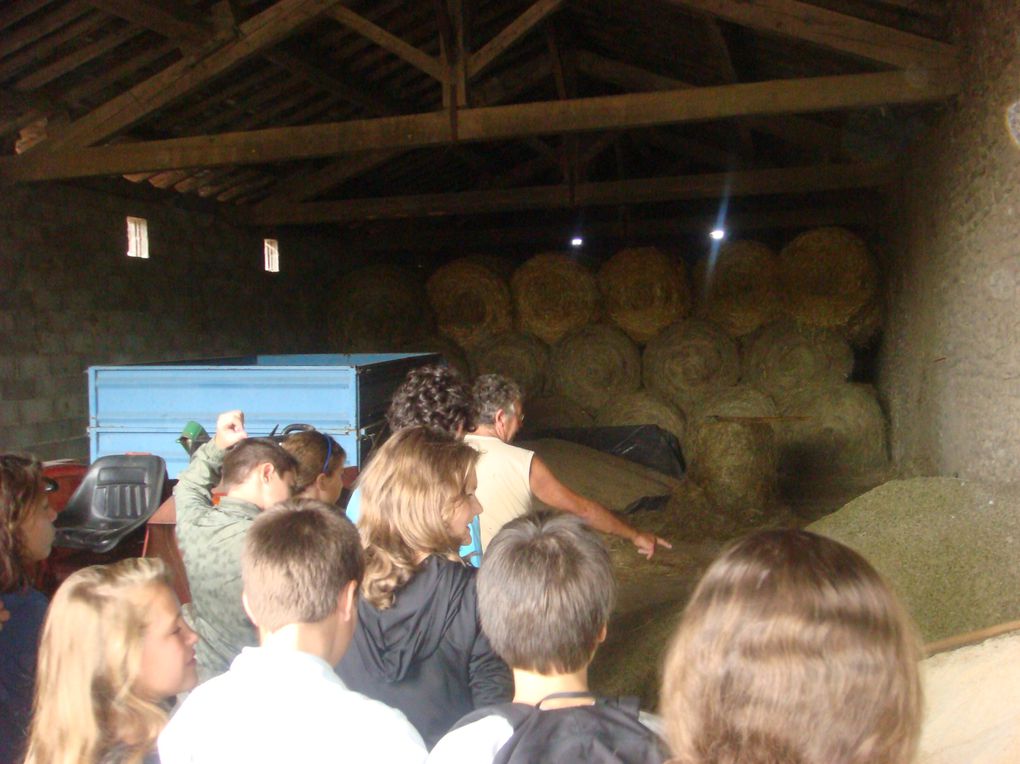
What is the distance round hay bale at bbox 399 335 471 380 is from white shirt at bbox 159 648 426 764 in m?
8.16

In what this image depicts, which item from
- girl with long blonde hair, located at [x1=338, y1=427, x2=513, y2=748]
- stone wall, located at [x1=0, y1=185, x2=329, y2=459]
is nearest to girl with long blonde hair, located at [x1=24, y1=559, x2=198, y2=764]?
girl with long blonde hair, located at [x1=338, y1=427, x2=513, y2=748]

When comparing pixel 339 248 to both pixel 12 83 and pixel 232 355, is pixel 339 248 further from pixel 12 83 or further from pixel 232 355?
pixel 12 83

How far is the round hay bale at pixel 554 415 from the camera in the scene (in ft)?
29.8

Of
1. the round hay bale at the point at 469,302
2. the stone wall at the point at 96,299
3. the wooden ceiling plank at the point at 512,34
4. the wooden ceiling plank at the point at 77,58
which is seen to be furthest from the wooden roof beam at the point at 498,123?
the round hay bale at the point at 469,302

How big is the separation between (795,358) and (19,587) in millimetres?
7346

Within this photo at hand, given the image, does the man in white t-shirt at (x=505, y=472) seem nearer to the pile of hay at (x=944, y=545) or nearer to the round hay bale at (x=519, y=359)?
the pile of hay at (x=944, y=545)

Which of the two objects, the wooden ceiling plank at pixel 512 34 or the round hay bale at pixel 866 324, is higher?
the wooden ceiling plank at pixel 512 34

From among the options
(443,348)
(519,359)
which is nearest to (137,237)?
(443,348)

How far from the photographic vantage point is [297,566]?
149 cm

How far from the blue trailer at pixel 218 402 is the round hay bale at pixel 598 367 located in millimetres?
4025

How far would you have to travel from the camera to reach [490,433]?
9.73 ft

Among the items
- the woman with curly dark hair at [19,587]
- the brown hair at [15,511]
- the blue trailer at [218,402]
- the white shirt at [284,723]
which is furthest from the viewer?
the blue trailer at [218,402]

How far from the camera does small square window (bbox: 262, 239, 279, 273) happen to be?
965cm

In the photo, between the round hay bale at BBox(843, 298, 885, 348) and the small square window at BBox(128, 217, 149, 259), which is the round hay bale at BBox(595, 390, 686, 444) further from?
the small square window at BBox(128, 217, 149, 259)
